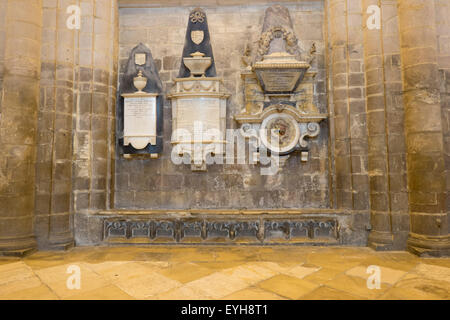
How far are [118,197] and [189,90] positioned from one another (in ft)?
8.07

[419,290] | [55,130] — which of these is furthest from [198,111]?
[419,290]

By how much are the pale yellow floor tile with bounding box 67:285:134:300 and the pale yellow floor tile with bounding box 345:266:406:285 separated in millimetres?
2528

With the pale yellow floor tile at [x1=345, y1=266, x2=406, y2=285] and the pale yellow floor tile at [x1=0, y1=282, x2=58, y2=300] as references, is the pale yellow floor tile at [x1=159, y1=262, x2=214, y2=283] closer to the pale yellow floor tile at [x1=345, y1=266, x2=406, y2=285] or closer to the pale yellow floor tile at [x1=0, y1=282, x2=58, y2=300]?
the pale yellow floor tile at [x1=0, y1=282, x2=58, y2=300]

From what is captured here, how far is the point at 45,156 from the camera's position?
14.5 ft

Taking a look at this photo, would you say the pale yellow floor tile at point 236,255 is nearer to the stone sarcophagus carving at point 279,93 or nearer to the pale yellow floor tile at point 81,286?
the pale yellow floor tile at point 81,286

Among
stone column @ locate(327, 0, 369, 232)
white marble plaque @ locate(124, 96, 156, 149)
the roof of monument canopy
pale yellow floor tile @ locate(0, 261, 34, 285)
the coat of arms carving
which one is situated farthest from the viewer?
the roof of monument canopy

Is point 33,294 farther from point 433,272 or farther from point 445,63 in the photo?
point 445,63

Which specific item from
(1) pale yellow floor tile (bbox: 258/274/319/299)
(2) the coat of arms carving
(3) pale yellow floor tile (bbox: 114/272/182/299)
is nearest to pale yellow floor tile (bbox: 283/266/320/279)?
(1) pale yellow floor tile (bbox: 258/274/319/299)

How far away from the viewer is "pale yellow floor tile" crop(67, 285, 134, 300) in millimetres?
2623

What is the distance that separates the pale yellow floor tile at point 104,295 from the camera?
2.62 m

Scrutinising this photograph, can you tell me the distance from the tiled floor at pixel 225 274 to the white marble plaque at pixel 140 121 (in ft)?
6.40

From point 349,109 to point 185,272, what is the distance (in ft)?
12.1

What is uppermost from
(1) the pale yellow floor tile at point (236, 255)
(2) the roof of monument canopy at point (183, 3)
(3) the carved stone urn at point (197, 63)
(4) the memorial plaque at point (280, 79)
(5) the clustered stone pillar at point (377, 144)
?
(2) the roof of monument canopy at point (183, 3)

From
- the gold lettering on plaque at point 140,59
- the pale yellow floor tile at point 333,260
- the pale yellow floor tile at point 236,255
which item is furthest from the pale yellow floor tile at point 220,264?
the gold lettering on plaque at point 140,59
